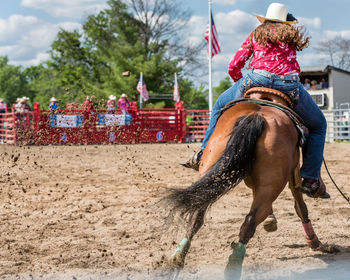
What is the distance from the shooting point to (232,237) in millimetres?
4293

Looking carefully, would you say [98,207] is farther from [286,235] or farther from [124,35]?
[124,35]

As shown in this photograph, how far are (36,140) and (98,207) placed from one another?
9.96m

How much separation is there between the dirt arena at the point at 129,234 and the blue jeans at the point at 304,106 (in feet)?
2.65

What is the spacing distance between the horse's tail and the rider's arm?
3.26 ft

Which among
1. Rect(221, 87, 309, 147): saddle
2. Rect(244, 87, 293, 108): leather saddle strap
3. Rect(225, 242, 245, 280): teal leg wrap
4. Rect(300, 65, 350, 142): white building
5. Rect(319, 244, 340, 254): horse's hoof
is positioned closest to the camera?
Rect(225, 242, 245, 280): teal leg wrap

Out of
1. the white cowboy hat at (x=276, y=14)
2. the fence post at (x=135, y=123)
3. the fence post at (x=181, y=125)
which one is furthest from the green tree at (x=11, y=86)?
the white cowboy hat at (x=276, y=14)

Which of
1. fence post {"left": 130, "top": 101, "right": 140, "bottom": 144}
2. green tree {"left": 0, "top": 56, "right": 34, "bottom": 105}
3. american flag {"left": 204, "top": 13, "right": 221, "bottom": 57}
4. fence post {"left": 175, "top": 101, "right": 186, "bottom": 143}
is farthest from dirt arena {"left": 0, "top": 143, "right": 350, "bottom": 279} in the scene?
green tree {"left": 0, "top": 56, "right": 34, "bottom": 105}

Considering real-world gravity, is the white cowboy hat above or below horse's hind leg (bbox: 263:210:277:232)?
above

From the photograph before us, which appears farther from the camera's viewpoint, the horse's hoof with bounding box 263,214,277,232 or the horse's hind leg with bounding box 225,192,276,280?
the horse's hoof with bounding box 263,214,277,232

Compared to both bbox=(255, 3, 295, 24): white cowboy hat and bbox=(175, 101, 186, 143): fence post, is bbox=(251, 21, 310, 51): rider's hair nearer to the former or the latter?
bbox=(255, 3, 295, 24): white cowboy hat

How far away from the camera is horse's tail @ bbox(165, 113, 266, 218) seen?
2783 millimetres

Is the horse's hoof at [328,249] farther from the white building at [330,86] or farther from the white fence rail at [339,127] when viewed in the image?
the white building at [330,86]

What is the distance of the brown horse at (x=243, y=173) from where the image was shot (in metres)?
2.78

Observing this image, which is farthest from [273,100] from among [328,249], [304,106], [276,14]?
[328,249]
